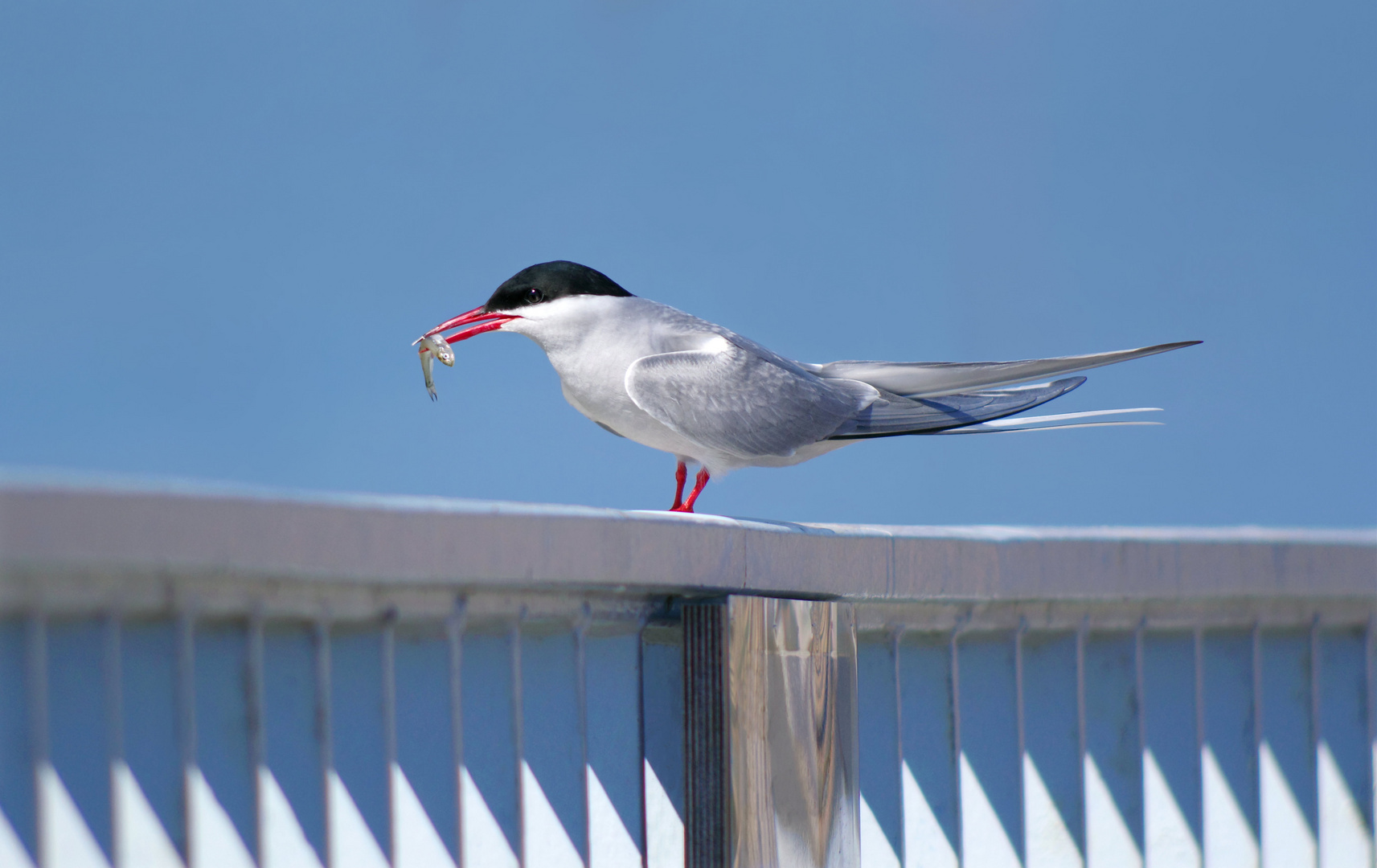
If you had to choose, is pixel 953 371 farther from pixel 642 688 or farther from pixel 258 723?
pixel 258 723

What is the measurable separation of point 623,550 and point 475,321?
5.48ft

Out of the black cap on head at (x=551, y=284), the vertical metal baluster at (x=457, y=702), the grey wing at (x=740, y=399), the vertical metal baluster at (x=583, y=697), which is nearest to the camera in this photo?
the vertical metal baluster at (x=457, y=702)

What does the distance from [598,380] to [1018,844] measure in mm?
1564

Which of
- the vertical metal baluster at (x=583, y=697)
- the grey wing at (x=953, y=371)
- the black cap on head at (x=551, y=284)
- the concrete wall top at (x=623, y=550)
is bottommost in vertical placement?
the vertical metal baluster at (x=583, y=697)

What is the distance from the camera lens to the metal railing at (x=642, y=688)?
1314mm

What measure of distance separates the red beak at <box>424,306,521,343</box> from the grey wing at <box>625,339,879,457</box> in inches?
19.4

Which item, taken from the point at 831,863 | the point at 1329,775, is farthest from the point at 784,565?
the point at 1329,775

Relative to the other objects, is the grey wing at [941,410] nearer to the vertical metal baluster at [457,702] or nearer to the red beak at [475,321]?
the red beak at [475,321]

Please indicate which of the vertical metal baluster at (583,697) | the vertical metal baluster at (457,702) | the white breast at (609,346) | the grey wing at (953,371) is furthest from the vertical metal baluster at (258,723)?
the grey wing at (953,371)

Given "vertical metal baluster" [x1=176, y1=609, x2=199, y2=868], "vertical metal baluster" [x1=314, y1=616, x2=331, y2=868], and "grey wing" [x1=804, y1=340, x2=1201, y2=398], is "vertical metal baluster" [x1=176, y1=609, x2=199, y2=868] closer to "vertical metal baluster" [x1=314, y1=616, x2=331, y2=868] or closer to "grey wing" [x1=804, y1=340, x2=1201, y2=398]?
"vertical metal baluster" [x1=314, y1=616, x2=331, y2=868]

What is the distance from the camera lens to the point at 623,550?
5.92ft

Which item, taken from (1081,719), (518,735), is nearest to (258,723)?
(518,735)

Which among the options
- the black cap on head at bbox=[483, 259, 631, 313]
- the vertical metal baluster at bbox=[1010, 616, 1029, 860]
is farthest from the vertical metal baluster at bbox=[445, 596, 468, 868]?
the black cap on head at bbox=[483, 259, 631, 313]

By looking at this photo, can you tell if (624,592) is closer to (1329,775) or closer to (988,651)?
(988,651)
